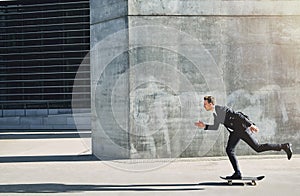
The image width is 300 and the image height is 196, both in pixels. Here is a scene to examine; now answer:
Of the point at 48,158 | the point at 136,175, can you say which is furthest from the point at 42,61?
the point at 136,175

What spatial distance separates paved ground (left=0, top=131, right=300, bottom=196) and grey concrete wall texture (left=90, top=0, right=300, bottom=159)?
0.60m

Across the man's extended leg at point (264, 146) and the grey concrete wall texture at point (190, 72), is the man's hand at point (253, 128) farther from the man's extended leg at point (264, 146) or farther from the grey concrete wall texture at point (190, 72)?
the grey concrete wall texture at point (190, 72)

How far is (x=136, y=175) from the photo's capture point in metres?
9.69

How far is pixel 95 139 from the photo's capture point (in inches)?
494

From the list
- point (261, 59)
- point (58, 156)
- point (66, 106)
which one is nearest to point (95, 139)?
point (58, 156)

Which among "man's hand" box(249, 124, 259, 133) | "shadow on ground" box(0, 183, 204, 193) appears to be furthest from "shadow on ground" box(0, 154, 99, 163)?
"man's hand" box(249, 124, 259, 133)

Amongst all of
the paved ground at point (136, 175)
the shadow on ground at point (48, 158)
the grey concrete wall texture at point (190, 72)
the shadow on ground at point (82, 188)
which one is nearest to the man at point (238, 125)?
the paved ground at point (136, 175)

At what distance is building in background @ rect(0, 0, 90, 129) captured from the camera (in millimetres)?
24516

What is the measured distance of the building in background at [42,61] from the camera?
2452 cm

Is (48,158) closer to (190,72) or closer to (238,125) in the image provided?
(190,72)

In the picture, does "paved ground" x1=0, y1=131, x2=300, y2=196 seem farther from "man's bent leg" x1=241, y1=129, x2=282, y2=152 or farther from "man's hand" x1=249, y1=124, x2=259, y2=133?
"man's hand" x1=249, y1=124, x2=259, y2=133

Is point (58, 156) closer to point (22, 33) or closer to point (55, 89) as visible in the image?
point (55, 89)

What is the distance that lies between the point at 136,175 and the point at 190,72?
11.0 ft

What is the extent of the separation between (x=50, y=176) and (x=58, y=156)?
3.18 metres
